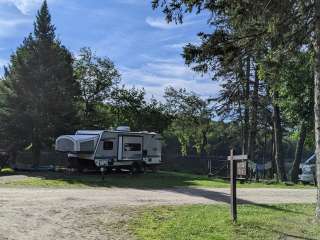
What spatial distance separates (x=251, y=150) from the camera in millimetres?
40938

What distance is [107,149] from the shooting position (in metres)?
30.2

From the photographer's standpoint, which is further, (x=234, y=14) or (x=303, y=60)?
(x=303, y=60)

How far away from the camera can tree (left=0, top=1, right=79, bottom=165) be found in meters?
35.0

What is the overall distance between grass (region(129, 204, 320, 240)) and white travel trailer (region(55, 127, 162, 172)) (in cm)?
1511

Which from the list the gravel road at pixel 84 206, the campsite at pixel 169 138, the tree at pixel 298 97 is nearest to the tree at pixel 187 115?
the campsite at pixel 169 138

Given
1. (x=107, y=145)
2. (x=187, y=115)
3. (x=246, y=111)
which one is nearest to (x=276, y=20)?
(x=107, y=145)

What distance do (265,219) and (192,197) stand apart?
5949 millimetres

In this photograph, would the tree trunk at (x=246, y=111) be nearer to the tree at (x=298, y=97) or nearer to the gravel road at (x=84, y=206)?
the tree at (x=298, y=97)

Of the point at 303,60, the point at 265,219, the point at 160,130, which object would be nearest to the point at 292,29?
the point at 303,60

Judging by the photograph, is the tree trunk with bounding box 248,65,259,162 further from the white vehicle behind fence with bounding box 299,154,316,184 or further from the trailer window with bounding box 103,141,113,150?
the trailer window with bounding box 103,141,113,150

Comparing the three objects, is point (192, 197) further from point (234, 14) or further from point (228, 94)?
point (228, 94)

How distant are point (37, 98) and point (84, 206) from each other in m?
21.4

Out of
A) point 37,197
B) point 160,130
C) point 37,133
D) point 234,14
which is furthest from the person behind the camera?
point 160,130

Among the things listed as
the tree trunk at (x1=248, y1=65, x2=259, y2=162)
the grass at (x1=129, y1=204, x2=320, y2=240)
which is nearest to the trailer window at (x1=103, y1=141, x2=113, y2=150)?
the tree trunk at (x1=248, y1=65, x2=259, y2=162)
